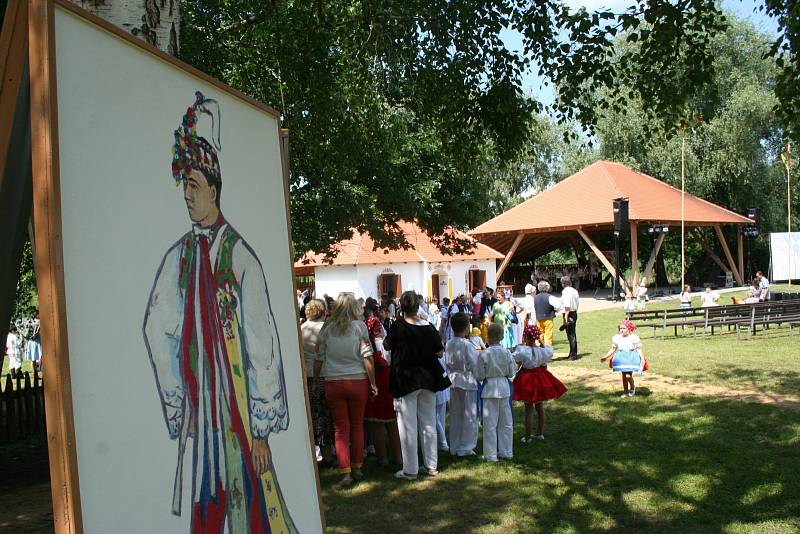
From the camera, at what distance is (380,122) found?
1107cm

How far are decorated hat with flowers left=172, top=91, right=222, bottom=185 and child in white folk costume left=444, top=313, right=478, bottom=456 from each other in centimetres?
476

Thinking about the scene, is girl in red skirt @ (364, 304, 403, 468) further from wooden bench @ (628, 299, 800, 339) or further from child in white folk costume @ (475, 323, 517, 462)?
wooden bench @ (628, 299, 800, 339)

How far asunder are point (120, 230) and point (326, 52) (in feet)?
28.8

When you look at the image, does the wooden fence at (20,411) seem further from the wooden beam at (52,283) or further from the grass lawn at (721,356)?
the grass lawn at (721,356)

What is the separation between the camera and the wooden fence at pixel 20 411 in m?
9.91

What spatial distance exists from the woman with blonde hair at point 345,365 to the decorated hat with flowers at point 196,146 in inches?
144

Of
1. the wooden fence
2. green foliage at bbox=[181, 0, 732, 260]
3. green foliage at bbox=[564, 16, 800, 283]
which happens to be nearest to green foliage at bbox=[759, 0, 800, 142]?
green foliage at bbox=[181, 0, 732, 260]

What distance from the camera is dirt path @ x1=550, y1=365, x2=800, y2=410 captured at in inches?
387

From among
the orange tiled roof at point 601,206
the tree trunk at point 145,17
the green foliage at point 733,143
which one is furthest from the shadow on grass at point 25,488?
the green foliage at point 733,143

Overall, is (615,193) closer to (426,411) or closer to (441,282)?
(441,282)

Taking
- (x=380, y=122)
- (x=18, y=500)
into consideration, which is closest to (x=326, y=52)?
(x=380, y=122)

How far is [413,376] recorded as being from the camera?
6633 millimetres

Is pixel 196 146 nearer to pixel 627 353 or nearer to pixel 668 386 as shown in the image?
pixel 627 353

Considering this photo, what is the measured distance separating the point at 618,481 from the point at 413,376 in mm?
2032
